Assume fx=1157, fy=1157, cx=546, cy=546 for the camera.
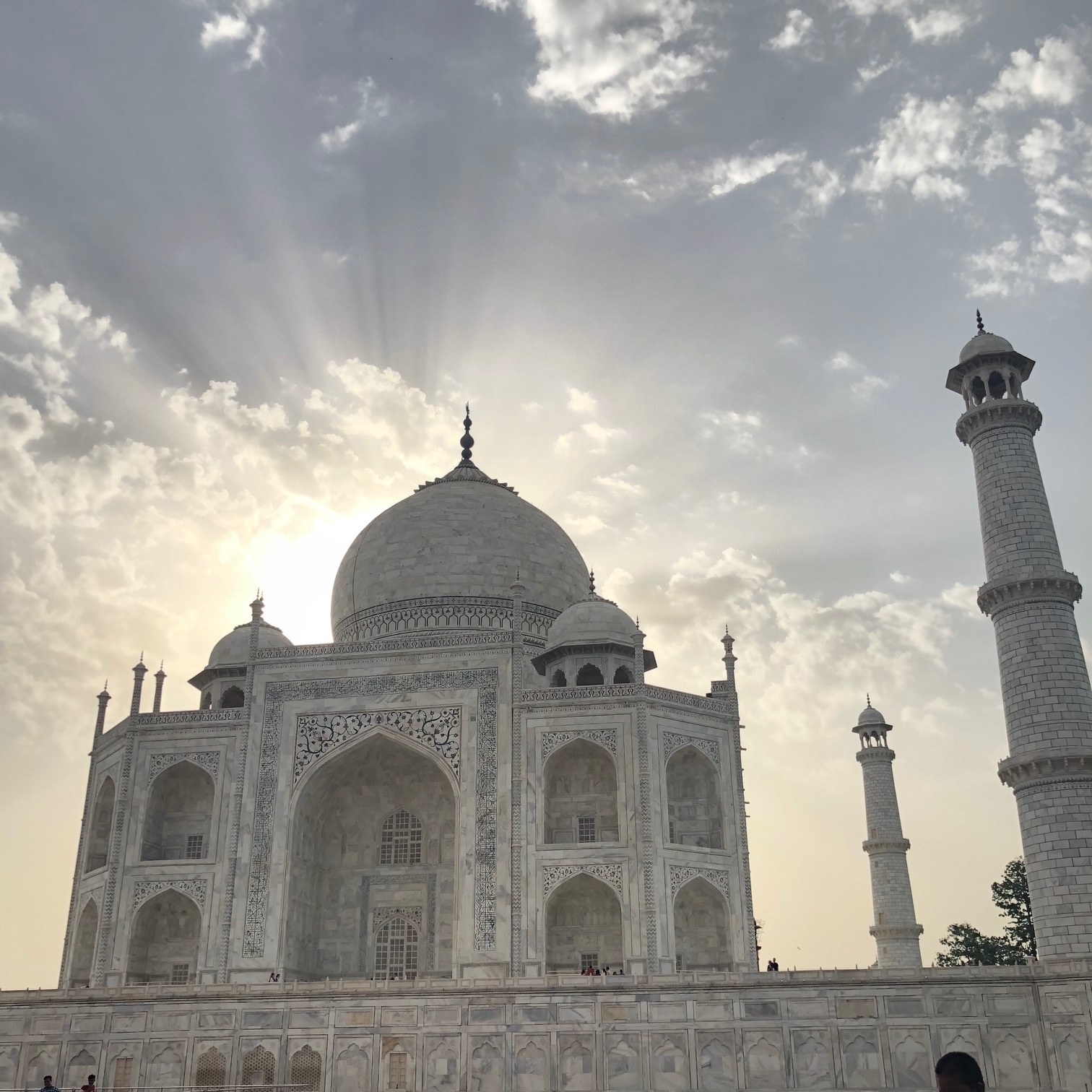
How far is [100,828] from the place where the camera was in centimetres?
2455

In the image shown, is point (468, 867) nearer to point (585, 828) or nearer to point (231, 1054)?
point (585, 828)

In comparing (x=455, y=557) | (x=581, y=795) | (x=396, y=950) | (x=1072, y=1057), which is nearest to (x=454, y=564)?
(x=455, y=557)

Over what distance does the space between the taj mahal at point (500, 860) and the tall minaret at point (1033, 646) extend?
44mm

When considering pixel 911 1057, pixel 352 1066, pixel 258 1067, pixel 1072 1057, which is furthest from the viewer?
pixel 258 1067

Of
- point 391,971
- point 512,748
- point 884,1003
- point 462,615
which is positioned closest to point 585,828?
point 512,748

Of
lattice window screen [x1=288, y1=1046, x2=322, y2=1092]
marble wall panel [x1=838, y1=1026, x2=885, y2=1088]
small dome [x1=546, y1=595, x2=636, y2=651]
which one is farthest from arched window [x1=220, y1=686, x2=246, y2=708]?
marble wall panel [x1=838, y1=1026, x2=885, y2=1088]

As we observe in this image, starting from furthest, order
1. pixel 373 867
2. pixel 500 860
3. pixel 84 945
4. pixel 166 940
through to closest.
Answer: pixel 373 867 < pixel 84 945 < pixel 166 940 < pixel 500 860

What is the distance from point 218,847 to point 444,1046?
8825 mm

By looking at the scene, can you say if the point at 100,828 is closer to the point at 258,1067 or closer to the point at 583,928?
the point at 583,928

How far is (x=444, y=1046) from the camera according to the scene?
15.3 metres

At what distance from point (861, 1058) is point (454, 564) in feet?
52.7

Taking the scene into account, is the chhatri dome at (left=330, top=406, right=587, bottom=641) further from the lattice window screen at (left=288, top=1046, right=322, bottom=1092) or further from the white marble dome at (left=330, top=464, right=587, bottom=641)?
the lattice window screen at (left=288, top=1046, right=322, bottom=1092)

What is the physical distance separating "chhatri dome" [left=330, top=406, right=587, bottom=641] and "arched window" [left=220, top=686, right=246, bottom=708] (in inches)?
129

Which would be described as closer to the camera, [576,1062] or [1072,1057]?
[1072,1057]
